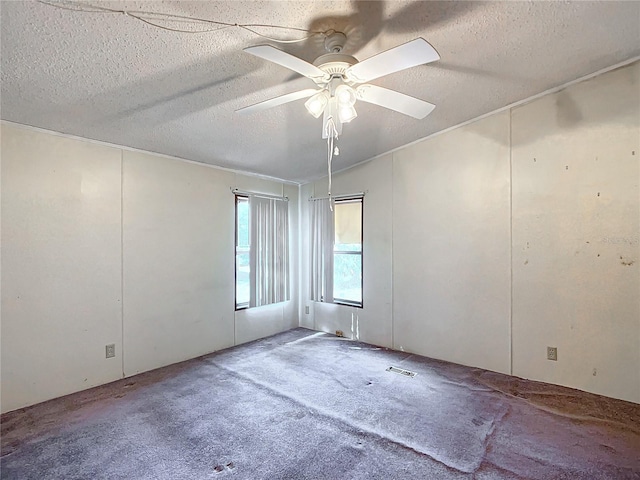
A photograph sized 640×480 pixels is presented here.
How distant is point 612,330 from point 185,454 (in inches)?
134

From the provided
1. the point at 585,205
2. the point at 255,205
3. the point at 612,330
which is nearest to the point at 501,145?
the point at 585,205

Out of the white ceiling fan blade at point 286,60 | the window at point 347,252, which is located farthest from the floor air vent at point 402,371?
the white ceiling fan blade at point 286,60

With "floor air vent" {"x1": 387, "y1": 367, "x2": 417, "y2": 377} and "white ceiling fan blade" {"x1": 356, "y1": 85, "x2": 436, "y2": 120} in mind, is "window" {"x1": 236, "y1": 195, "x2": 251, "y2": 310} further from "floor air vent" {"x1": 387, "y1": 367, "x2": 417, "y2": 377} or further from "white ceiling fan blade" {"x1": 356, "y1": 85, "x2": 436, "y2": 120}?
"white ceiling fan blade" {"x1": 356, "y1": 85, "x2": 436, "y2": 120}

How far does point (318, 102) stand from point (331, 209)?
4.45ft

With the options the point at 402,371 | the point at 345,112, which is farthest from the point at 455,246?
the point at 345,112

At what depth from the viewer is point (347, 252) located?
4.52 m

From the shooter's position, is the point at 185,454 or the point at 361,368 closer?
the point at 185,454

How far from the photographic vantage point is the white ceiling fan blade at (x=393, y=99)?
181 cm

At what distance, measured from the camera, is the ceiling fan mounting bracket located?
69.1 inches

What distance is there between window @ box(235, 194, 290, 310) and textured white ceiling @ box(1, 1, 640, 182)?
1.32 meters

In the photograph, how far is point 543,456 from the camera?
1.98 m

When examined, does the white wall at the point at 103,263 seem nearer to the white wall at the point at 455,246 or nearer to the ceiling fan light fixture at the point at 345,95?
the white wall at the point at 455,246

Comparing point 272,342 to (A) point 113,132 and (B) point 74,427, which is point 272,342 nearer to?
(B) point 74,427

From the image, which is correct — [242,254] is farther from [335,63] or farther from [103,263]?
[335,63]
